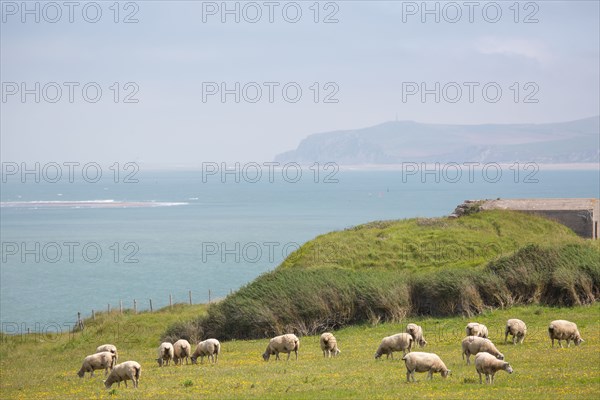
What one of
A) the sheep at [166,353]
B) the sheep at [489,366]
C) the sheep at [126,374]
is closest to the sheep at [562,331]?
the sheep at [489,366]

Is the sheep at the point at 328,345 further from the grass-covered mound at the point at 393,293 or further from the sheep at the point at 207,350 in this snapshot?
the grass-covered mound at the point at 393,293

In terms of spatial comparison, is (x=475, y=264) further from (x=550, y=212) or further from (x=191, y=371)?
(x=191, y=371)

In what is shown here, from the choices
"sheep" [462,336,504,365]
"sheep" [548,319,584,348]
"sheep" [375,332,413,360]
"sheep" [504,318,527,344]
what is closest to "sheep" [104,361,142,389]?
"sheep" [375,332,413,360]

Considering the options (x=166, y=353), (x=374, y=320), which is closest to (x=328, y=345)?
(x=166, y=353)

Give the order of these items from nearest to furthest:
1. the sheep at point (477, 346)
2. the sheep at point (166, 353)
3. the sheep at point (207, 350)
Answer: the sheep at point (477, 346)
the sheep at point (166, 353)
the sheep at point (207, 350)

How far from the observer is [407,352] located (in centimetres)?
3569

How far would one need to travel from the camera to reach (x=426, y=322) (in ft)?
163

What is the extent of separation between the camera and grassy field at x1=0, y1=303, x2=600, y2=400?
25.7 m

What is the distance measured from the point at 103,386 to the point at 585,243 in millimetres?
35307

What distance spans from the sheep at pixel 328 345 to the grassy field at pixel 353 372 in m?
0.38

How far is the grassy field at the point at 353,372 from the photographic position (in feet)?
84.2

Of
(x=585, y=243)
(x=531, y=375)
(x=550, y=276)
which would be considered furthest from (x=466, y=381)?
(x=585, y=243)

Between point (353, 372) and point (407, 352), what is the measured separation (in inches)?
221

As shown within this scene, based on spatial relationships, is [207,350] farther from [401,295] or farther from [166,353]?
[401,295]
